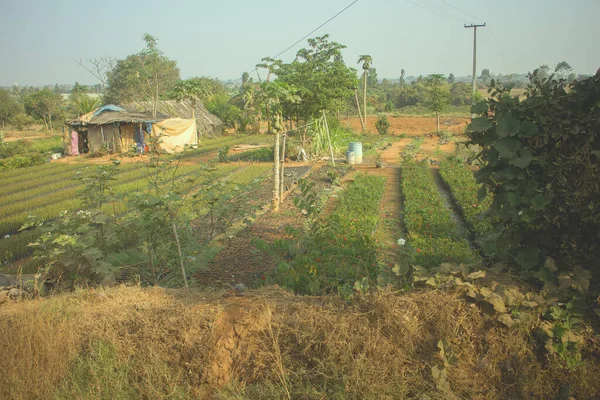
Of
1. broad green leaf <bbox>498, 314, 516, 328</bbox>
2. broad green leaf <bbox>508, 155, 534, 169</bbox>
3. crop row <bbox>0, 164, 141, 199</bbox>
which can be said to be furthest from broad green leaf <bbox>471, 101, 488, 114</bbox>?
crop row <bbox>0, 164, 141, 199</bbox>

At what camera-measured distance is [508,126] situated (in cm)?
362

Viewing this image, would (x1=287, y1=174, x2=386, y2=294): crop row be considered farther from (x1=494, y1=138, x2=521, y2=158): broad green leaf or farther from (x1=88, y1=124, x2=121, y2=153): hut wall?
(x1=88, y1=124, x2=121, y2=153): hut wall

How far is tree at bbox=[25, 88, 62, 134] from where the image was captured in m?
38.6

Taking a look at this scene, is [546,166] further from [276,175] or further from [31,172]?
[31,172]

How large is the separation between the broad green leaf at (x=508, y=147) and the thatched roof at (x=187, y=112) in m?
28.2

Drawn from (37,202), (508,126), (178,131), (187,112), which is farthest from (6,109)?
(508,126)

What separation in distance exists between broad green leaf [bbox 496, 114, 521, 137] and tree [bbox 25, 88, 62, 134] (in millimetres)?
42126

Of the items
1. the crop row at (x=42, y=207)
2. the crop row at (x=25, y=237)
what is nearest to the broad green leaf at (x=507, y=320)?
the crop row at (x=25, y=237)

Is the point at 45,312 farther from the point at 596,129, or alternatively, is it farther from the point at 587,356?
the point at 596,129

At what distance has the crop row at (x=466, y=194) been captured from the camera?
7723 millimetres

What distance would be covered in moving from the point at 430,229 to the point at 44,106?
140 feet

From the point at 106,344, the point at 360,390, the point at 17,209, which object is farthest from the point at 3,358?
the point at 17,209

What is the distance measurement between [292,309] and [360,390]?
907mm

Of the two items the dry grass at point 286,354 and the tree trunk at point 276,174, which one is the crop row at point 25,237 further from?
the dry grass at point 286,354
